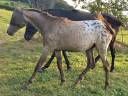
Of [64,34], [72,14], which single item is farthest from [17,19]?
[72,14]

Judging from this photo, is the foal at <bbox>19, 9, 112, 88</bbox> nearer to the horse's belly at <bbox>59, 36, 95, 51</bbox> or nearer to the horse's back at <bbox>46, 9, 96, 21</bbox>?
the horse's belly at <bbox>59, 36, 95, 51</bbox>

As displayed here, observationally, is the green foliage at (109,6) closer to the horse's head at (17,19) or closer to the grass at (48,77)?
the grass at (48,77)

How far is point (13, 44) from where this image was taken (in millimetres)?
14891

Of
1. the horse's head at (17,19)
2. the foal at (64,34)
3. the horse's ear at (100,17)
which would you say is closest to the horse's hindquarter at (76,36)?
the foal at (64,34)

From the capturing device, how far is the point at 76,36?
8.70m

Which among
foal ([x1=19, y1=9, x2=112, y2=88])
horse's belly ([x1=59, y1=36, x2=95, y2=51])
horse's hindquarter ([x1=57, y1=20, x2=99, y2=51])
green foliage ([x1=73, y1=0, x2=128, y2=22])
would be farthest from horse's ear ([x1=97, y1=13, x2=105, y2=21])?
green foliage ([x1=73, y1=0, x2=128, y2=22])

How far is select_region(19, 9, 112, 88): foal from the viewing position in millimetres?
8648

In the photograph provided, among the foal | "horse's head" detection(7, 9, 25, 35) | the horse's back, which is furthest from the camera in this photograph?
the horse's back

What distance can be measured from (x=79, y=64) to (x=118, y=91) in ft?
10.1

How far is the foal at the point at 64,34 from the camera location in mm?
8648

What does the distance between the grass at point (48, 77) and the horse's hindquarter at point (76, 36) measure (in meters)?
0.99

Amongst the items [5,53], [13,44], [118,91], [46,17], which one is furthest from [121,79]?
[13,44]

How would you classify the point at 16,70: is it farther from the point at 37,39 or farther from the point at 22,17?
the point at 37,39

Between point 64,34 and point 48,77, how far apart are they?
5.13 ft
